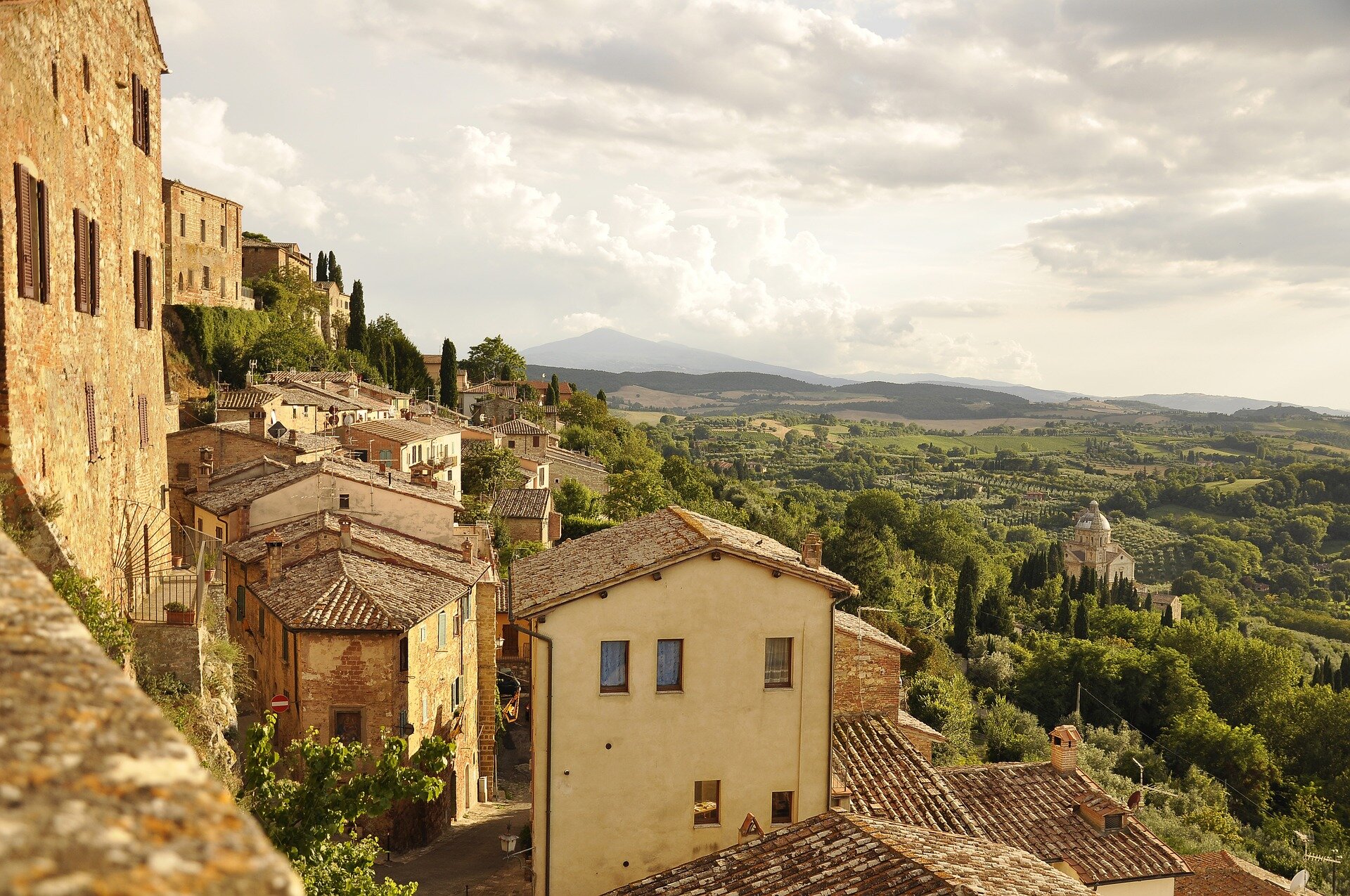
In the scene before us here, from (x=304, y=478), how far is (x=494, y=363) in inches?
3057

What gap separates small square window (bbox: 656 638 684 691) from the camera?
15438 mm

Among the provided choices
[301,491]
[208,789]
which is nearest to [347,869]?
[208,789]

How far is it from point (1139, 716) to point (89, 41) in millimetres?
63838

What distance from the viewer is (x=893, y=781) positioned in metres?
18.0

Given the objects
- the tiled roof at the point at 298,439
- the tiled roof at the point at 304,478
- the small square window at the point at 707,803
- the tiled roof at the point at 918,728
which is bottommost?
the tiled roof at the point at 918,728

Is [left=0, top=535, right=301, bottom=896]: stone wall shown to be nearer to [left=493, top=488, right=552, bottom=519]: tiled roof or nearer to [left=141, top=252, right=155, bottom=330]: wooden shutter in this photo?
[left=141, top=252, right=155, bottom=330]: wooden shutter

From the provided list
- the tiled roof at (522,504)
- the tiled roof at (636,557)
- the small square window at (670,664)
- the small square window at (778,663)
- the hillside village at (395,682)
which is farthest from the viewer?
the tiled roof at (522,504)

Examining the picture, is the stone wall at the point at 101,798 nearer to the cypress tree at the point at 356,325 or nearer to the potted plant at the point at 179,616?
the potted plant at the point at 179,616

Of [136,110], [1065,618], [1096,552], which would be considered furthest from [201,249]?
[1096,552]

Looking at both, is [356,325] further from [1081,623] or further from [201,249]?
[1081,623]

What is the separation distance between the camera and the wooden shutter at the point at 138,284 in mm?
16219

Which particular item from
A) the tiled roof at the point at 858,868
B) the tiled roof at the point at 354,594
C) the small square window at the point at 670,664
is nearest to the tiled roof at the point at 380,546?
the tiled roof at the point at 354,594

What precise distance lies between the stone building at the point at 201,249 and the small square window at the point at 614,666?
53.4 m

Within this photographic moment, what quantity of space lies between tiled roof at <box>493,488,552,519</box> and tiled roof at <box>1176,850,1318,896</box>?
2993 centimetres
